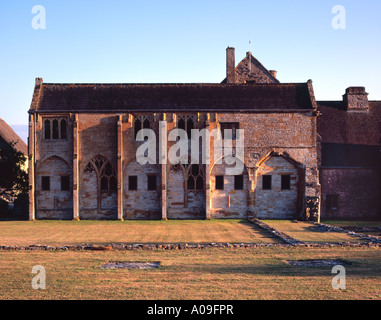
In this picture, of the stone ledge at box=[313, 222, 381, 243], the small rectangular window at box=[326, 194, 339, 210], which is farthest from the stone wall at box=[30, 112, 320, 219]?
the stone ledge at box=[313, 222, 381, 243]

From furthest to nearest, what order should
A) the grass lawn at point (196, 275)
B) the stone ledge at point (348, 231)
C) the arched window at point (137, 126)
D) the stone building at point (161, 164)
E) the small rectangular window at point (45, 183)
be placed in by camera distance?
the small rectangular window at point (45, 183) → the arched window at point (137, 126) → the stone building at point (161, 164) → the stone ledge at point (348, 231) → the grass lawn at point (196, 275)

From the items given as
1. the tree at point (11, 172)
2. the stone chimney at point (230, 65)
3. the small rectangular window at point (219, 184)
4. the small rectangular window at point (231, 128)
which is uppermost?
the stone chimney at point (230, 65)

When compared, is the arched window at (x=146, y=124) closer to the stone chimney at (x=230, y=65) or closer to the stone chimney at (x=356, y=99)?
the stone chimney at (x=230, y=65)

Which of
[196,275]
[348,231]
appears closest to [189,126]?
[348,231]

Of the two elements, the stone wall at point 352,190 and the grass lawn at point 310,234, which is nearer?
the grass lawn at point 310,234

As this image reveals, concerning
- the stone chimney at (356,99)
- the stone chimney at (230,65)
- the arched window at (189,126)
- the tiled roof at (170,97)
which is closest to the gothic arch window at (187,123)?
the arched window at (189,126)

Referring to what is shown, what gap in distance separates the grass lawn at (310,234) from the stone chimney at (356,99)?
15.8 meters

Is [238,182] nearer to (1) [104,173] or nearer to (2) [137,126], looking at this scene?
(2) [137,126]

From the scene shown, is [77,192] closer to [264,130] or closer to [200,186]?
[200,186]

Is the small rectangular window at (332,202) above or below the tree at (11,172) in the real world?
below

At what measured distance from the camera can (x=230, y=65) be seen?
42.7m

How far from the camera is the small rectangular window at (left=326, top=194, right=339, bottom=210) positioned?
38.1 metres

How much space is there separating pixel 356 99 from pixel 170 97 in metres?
18.4

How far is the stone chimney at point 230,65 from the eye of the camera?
4247cm
